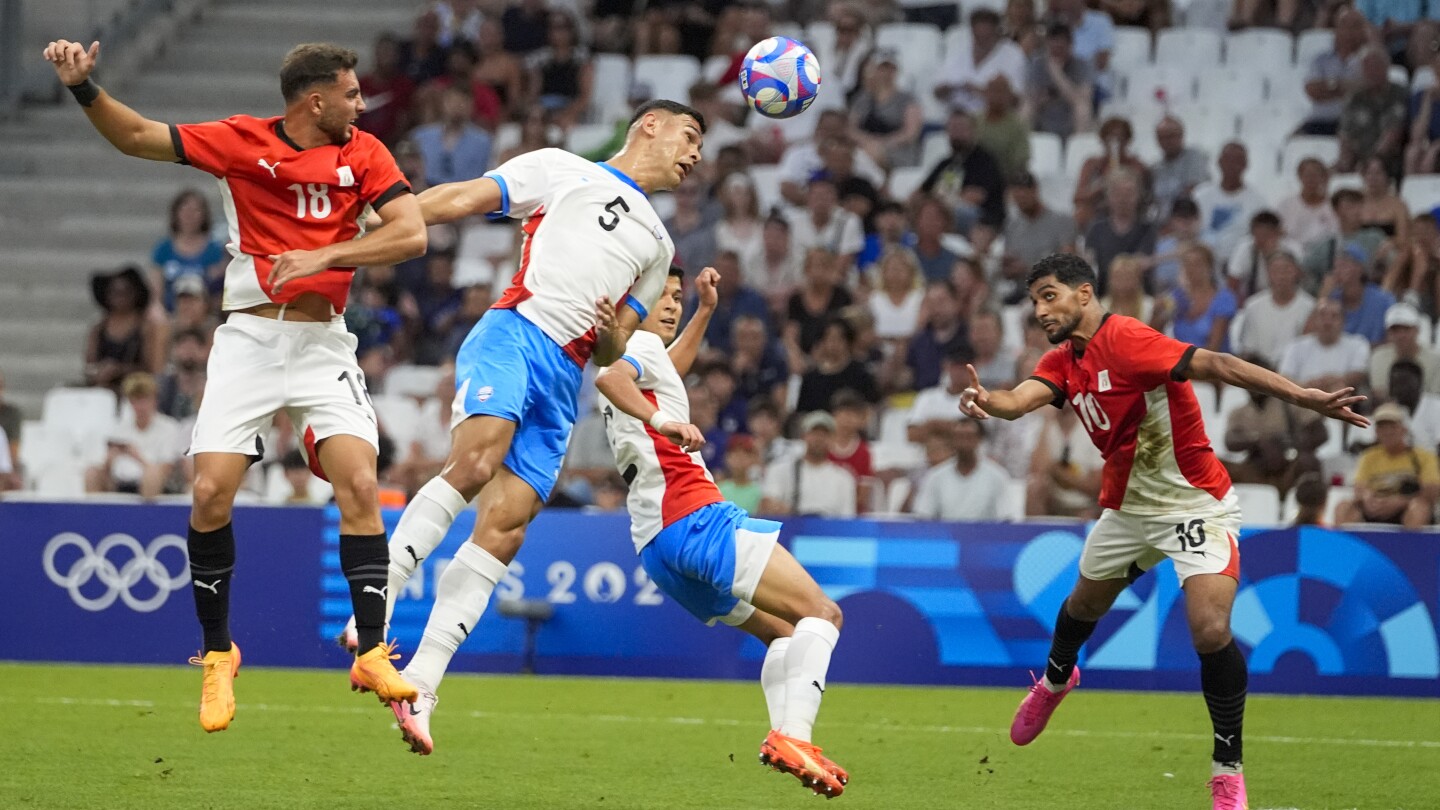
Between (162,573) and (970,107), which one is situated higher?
(970,107)

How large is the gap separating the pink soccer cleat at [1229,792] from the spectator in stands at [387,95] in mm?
13593

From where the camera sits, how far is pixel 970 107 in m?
17.9

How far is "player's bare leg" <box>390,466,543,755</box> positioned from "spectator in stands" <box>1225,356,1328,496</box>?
26.1 feet

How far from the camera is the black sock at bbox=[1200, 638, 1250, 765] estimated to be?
776cm

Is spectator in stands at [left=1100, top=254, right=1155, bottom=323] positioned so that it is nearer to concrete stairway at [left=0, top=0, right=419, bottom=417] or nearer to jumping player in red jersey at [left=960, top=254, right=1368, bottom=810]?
jumping player in red jersey at [left=960, top=254, right=1368, bottom=810]

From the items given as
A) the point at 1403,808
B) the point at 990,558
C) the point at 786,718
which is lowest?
the point at 990,558

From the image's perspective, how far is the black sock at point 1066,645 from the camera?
29.5ft

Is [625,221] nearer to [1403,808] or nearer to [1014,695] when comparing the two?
[1403,808]

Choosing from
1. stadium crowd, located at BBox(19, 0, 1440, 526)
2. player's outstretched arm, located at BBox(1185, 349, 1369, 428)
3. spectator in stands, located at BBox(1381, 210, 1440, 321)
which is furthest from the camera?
spectator in stands, located at BBox(1381, 210, 1440, 321)

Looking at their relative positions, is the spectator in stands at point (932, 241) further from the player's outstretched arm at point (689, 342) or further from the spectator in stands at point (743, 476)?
the player's outstretched arm at point (689, 342)

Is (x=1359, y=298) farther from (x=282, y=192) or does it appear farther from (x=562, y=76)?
(x=282, y=192)

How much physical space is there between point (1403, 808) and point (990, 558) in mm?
5351

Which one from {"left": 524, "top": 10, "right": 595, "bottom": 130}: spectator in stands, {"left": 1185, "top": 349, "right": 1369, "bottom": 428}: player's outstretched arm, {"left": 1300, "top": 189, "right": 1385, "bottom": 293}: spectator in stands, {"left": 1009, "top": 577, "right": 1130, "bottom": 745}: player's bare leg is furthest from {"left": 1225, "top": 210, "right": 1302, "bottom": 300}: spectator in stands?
{"left": 1185, "top": 349, "right": 1369, "bottom": 428}: player's outstretched arm

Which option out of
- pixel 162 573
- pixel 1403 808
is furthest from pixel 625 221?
pixel 162 573
